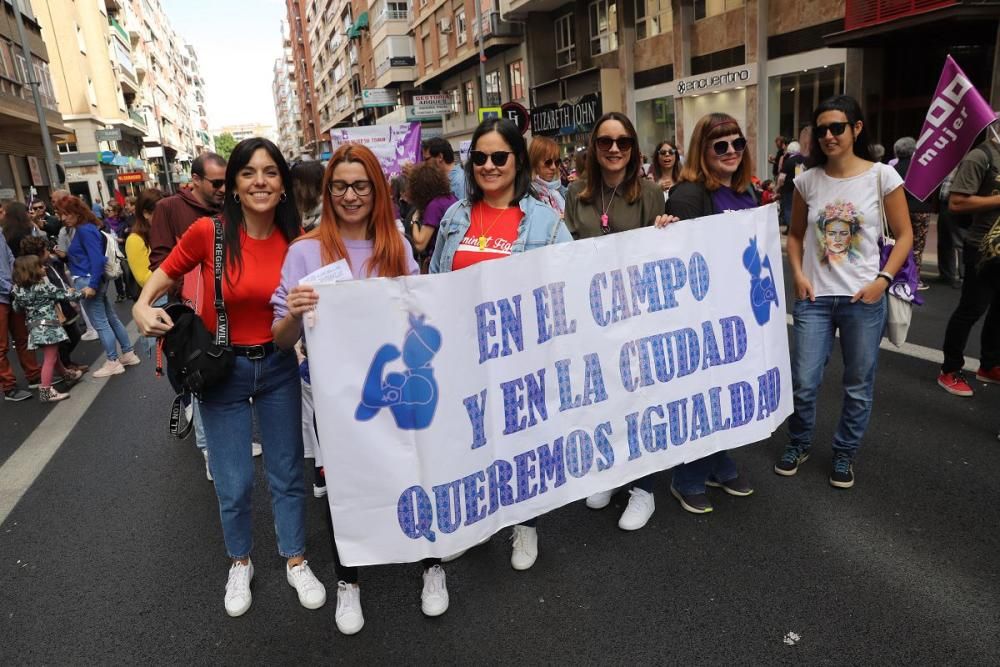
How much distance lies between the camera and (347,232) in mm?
2715

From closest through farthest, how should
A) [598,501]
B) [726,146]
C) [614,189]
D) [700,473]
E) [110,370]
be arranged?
[726,146], [614,189], [700,473], [598,501], [110,370]

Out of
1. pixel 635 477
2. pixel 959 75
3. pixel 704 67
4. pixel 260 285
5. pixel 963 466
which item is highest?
pixel 704 67

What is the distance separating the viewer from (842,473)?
3648 mm

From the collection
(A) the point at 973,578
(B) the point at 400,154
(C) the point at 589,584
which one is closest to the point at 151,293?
(C) the point at 589,584

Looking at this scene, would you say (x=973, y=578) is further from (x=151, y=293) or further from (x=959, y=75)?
(x=151, y=293)

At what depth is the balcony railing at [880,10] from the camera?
12281 mm

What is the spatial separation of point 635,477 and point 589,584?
52 centimetres

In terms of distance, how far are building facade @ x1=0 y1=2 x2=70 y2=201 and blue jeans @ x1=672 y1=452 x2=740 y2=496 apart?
22868 mm

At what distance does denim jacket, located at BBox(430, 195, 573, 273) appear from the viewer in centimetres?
289

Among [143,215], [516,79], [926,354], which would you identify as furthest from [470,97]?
[926,354]

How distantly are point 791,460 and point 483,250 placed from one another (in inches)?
89.0

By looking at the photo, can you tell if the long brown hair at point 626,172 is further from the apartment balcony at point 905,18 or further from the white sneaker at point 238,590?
the apartment balcony at point 905,18

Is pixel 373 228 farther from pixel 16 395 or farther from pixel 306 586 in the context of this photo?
pixel 16 395

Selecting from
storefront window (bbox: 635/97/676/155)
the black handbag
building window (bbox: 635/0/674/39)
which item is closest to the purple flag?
the black handbag
